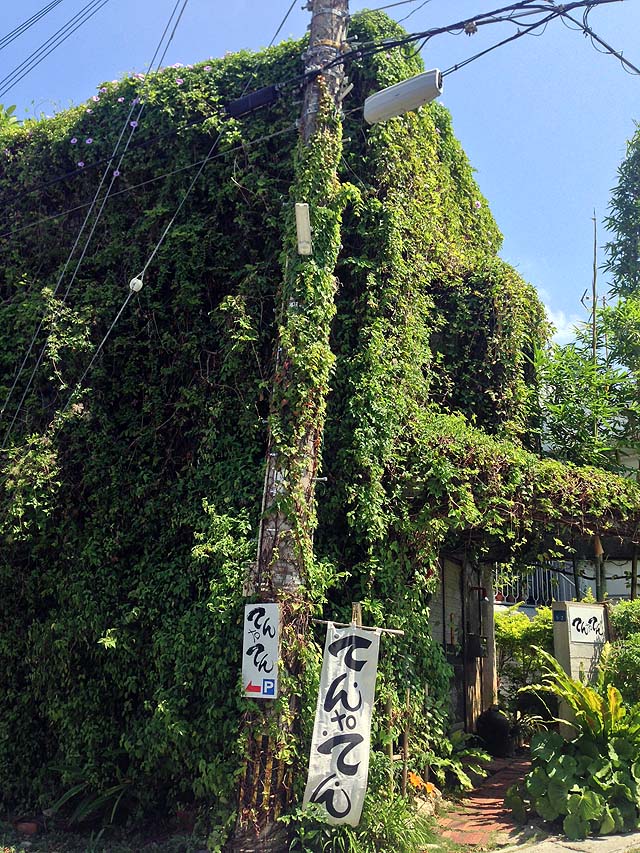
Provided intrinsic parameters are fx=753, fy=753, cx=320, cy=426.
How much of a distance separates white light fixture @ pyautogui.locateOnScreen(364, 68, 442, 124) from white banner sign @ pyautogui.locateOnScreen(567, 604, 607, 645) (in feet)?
18.8

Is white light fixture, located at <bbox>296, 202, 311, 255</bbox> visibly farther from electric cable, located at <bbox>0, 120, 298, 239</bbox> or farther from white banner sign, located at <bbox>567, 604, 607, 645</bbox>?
white banner sign, located at <bbox>567, 604, 607, 645</bbox>

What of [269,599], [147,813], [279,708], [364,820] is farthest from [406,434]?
[147,813]

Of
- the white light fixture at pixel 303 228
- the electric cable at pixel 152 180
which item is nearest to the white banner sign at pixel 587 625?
the white light fixture at pixel 303 228

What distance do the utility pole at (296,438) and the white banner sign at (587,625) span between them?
3.42 m

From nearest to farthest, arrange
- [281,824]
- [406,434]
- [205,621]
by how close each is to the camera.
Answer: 1. [281,824]
2. [205,621]
3. [406,434]

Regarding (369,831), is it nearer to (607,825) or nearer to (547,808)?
(547,808)

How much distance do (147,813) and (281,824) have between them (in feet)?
6.40

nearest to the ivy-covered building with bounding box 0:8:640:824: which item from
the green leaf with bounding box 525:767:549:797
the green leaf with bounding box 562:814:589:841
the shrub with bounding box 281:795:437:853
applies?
the shrub with bounding box 281:795:437:853

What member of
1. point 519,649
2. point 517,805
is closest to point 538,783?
→ point 517,805

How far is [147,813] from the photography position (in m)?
7.74

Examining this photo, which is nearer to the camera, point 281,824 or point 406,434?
point 281,824

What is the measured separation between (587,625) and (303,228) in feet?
18.1

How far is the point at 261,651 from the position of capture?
6.77 meters

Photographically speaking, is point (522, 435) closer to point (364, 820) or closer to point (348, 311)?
point (348, 311)
